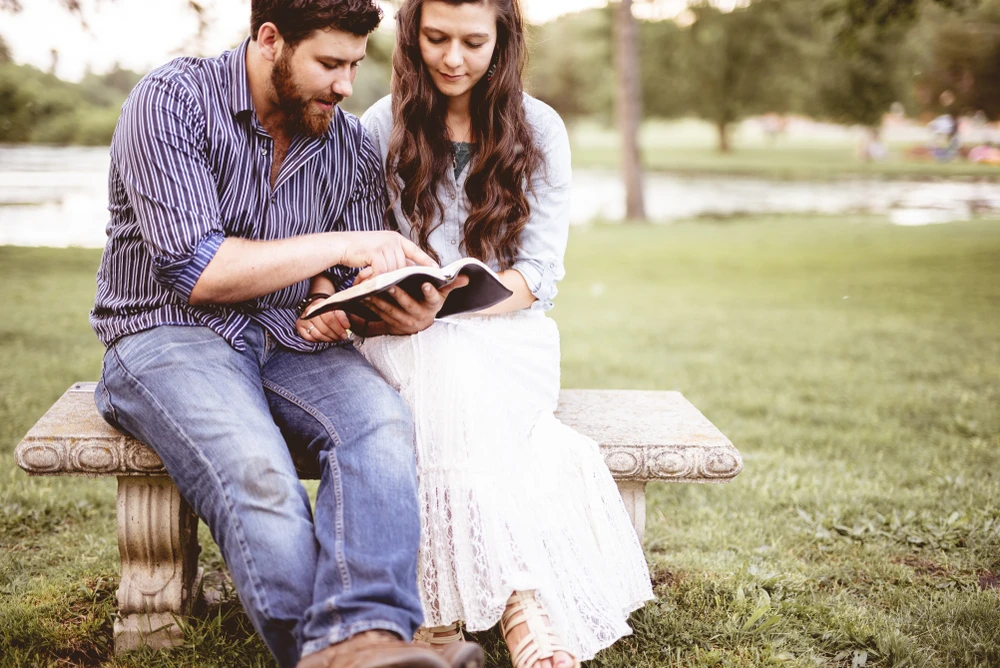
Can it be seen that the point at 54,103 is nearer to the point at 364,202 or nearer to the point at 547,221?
the point at 364,202

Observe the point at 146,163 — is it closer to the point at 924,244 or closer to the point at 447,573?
the point at 447,573

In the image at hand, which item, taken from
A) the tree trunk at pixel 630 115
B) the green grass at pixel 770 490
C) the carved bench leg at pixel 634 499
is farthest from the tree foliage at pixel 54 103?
the tree trunk at pixel 630 115

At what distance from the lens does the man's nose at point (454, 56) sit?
2.86 meters

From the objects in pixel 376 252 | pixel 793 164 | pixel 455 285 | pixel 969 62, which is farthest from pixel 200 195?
pixel 793 164

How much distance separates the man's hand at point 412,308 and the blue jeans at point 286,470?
0.57 feet

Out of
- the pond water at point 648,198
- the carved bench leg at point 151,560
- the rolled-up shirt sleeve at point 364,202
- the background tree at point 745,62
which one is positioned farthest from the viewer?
the background tree at point 745,62

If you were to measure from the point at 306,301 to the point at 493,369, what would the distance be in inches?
24.8

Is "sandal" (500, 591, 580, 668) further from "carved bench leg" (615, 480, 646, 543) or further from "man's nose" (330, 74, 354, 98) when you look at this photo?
"man's nose" (330, 74, 354, 98)

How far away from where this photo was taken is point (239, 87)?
2.58 meters

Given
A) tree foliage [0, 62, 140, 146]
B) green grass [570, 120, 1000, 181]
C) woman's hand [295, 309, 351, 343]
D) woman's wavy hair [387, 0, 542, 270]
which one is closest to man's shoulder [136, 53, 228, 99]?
woman's wavy hair [387, 0, 542, 270]

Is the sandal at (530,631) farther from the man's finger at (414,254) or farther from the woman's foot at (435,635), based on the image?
the man's finger at (414,254)

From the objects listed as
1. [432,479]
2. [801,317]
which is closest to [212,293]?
[432,479]

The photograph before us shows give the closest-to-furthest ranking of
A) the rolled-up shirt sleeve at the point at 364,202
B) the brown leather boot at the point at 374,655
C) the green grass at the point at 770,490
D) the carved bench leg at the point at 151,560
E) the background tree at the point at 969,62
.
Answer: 1. the brown leather boot at the point at 374,655
2. the carved bench leg at the point at 151,560
3. the green grass at the point at 770,490
4. the rolled-up shirt sleeve at the point at 364,202
5. the background tree at the point at 969,62

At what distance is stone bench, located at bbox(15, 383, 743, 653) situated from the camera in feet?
8.18
